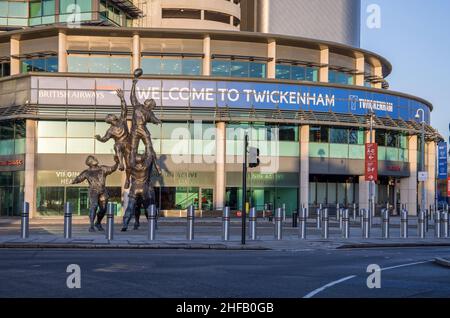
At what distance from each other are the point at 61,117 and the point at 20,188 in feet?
19.6

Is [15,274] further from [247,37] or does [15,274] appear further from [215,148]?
[247,37]

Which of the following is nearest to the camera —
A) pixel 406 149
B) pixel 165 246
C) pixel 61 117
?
pixel 165 246

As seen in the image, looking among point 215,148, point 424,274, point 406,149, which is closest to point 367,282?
point 424,274

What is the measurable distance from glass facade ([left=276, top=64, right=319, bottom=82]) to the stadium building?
101 millimetres

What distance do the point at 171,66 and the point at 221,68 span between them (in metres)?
3.70

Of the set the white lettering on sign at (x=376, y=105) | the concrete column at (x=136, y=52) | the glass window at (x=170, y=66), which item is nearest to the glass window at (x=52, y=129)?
the concrete column at (x=136, y=52)

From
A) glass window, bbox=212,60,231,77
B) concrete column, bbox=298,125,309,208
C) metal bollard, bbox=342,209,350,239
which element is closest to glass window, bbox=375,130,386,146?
concrete column, bbox=298,125,309,208

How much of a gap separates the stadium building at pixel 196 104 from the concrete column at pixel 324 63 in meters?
0.08

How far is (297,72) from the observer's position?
181ft

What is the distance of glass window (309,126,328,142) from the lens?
2079 inches

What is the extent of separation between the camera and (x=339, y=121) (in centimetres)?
5234

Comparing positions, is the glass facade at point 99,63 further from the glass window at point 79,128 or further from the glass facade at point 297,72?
the glass facade at point 297,72

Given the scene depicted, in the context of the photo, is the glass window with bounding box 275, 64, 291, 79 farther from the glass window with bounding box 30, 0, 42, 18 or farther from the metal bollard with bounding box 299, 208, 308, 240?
the metal bollard with bounding box 299, 208, 308, 240

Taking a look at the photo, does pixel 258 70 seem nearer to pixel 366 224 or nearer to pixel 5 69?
pixel 5 69
